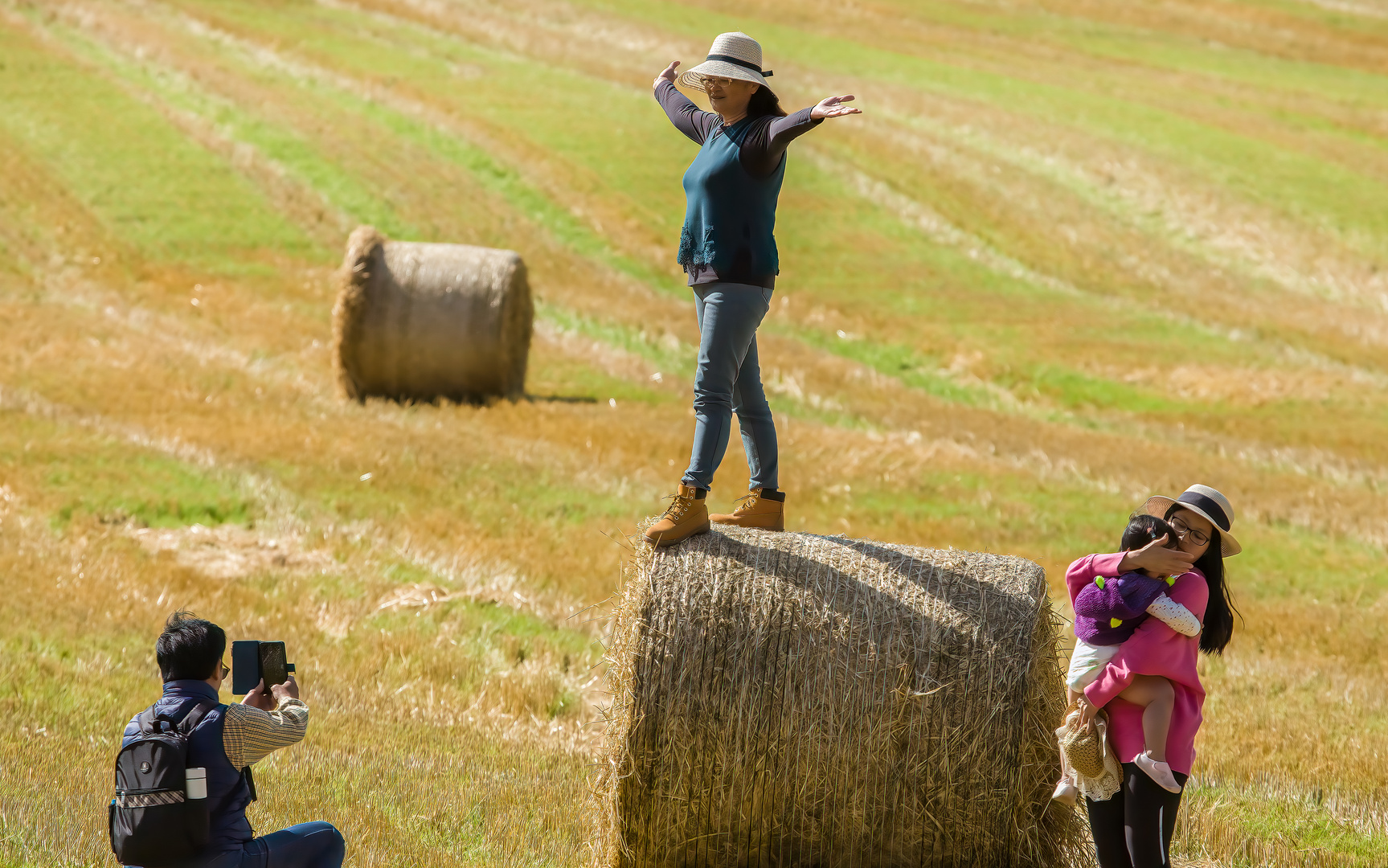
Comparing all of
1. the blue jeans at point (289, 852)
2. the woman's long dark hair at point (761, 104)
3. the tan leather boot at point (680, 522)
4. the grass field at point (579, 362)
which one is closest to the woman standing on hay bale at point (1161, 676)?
the grass field at point (579, 362)

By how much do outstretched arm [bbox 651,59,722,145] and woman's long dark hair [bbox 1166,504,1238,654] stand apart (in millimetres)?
2943

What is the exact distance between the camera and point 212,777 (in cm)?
446

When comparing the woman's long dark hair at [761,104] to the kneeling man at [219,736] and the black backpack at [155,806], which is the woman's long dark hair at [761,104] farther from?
the black backpack at [155,806]

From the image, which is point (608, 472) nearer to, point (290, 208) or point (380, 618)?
point (380, 618)

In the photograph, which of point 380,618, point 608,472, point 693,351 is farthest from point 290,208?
point 380,618

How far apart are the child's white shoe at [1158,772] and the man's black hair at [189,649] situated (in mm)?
3241

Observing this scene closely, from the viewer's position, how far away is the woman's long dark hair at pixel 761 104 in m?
6.38

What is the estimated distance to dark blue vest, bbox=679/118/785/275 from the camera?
622 cm

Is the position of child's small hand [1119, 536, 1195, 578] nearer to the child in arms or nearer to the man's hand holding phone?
the child in arms

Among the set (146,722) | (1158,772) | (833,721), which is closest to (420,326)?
(833,721)

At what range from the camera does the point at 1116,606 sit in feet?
17.0

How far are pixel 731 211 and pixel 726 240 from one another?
135mm

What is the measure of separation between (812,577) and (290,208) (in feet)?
88.1

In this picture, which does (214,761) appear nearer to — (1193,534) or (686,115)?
(1193,534)
